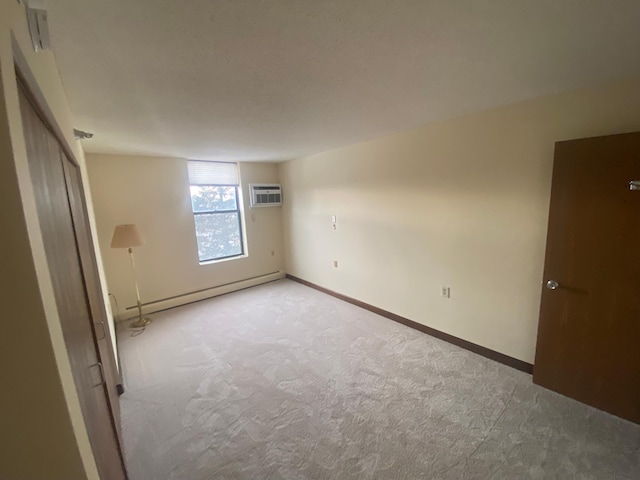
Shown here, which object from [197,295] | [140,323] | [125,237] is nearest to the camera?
[125,237]

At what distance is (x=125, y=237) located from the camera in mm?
3094

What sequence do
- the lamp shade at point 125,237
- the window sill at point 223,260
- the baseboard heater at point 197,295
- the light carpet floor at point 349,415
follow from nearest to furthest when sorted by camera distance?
the light carpet floor at point 349,415 → the lamp shade at point 125,237 → the baseboard heater at point 197,295 → the window sill at point 223,260

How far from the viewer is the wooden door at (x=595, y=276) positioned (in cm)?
169

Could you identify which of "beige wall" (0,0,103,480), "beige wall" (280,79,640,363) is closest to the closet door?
"beige wall" (0,0,103,480)

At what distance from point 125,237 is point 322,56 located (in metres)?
3.07

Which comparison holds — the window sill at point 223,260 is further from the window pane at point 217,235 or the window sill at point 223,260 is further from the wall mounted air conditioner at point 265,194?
the wall mounted air conditioner at point 265,194

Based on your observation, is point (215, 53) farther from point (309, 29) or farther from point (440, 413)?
point (440, 413)

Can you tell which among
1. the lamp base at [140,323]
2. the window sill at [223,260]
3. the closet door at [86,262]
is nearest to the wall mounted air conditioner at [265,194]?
the window sill at [223,260]

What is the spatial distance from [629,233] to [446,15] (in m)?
1.84

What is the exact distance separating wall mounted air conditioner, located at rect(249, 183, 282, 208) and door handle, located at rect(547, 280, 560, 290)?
13.3ft

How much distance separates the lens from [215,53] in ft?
4.19

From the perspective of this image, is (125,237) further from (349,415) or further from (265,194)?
(349,415)

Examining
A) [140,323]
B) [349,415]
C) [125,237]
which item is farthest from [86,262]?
[140,323]

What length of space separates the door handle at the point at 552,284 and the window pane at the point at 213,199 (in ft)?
14.5
